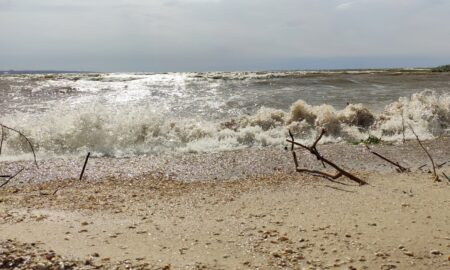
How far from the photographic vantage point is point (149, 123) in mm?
11906

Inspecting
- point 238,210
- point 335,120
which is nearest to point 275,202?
point 238,210

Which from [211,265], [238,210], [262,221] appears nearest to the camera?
[211,265]

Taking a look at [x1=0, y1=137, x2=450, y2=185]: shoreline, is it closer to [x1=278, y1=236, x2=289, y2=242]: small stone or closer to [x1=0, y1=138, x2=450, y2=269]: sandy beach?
A: [x1=0, y1=138, x2=450, y2=269]: sandy beach

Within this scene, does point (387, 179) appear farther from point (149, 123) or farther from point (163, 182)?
point (149, 123)

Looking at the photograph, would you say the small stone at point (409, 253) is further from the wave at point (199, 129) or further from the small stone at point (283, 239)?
the wave at point (199, 129)

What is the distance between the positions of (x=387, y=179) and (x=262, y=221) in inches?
94.9

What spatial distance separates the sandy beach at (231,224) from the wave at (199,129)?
350 centimetres

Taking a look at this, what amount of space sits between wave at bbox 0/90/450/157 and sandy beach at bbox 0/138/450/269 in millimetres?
3502

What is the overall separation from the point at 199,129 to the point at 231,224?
711 cm

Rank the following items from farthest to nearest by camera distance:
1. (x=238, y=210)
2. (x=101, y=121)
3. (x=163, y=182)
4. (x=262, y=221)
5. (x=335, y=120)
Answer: (x=335, y=120), (x=101, y=121), (x=163, y=182), (x=238, y=210), (x=262, y=221)

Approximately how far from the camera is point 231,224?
487cm

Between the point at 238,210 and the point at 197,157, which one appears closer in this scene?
the point at 238,210

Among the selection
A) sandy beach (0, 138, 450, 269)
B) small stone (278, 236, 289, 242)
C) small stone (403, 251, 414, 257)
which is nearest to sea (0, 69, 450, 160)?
sandy beach (0, 138, 450, 269)

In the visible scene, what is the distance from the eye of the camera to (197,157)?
30.0 ft
